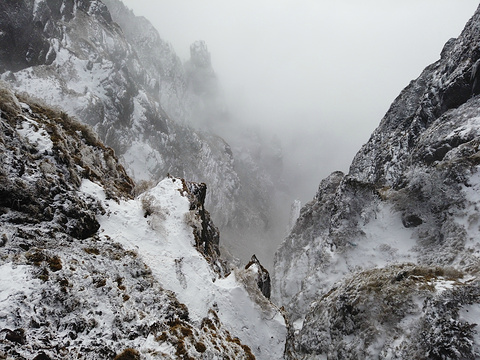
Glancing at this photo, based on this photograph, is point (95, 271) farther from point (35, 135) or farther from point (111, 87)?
point (111, 87)

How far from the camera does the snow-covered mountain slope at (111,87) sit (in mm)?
69000

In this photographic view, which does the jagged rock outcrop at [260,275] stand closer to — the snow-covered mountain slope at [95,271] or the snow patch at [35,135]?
the snow-covered mountain slope at [95,271]

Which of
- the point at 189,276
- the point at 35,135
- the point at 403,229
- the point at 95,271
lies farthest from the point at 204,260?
the point at 403,229

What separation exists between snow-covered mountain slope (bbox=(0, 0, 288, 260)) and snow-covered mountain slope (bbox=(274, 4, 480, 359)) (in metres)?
46.2

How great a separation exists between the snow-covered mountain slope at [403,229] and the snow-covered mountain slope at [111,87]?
46.2 m

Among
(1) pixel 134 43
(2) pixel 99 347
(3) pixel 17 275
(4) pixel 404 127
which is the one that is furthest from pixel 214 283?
(1) pixel 134 43

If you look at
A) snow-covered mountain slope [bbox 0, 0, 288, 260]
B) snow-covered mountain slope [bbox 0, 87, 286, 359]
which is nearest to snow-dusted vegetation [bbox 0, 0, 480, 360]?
snow-covered mountain slope [bbox 0, 87, 286, 359]

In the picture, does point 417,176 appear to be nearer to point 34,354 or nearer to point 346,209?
point 346,209

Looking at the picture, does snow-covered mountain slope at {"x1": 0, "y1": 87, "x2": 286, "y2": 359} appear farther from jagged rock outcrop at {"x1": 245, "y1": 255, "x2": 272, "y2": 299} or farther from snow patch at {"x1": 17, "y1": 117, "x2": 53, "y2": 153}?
jagged rock outcrop at {"x1": 245, "y1": 255, "x2": 272, "y2": 299}

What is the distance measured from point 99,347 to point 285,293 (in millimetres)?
39998

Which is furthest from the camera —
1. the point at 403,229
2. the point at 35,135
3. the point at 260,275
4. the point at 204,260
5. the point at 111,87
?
the point at 111,87

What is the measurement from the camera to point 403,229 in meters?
29.8

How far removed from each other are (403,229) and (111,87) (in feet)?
294

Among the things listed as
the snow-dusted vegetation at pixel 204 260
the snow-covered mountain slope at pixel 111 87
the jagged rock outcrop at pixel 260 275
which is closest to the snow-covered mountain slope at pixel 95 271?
the snow-dusted vegetation at pixel 204 260
